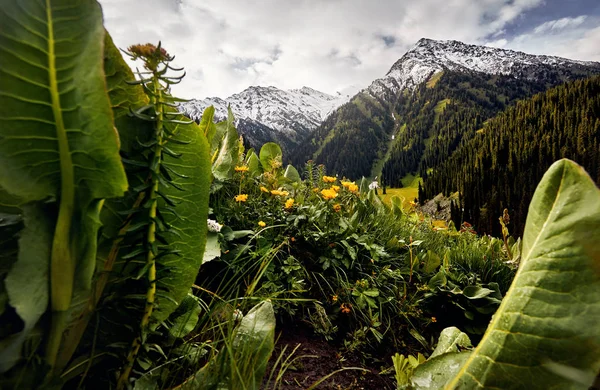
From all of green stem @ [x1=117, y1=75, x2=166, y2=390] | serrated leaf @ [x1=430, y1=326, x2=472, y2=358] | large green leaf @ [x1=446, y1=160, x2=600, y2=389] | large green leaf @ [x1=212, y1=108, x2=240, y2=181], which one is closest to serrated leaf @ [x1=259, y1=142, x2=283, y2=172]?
large green leaf @ [x1=212, y1=108, x2=240, y2=181]

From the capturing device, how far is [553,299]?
0.62 meters

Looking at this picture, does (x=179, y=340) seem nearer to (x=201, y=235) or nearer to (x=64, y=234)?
(x=201, y=235)

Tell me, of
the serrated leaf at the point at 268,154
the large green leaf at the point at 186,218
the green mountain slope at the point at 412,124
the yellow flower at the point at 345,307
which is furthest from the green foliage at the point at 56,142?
the green mountain slope at the point at 412,124

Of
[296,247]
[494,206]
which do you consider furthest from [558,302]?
[494,206]

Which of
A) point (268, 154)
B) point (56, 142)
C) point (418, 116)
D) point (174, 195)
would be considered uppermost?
point (418, 116)

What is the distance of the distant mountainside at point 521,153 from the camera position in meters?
45.4

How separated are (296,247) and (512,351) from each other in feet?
6.32

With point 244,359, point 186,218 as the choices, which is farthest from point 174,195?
point 244,359

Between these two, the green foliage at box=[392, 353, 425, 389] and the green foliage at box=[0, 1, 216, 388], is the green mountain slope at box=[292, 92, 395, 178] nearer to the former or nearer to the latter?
the green foliage at box=[392, 353, 425, 389]

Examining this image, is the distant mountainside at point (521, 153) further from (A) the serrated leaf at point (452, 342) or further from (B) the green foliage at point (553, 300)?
(B) the green foliage at point (553, 300)

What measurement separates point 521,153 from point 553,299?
6869cm

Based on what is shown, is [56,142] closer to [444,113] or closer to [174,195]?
[174,195]

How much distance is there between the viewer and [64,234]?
662 mm

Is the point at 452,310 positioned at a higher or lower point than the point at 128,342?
lower
